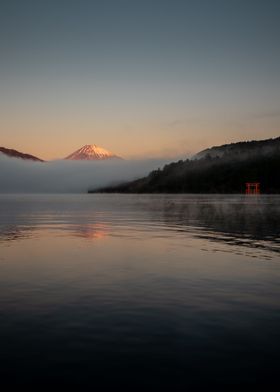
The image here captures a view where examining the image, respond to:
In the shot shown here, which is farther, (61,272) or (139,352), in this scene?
(61,272)

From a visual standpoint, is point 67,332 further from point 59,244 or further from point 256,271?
point 59,244

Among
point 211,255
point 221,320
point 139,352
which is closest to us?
point 139,352

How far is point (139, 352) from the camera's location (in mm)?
13812

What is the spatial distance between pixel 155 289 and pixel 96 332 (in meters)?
7.81

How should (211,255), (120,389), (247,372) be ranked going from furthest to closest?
(211,255)
(247,372)
(120,389)

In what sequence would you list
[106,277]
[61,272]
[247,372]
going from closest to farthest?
[247,372] → [106,277] → [61,272]

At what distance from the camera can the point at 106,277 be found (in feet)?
86.8

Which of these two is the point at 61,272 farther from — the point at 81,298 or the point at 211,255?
the point at 211,255

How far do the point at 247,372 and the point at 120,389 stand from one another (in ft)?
12.6

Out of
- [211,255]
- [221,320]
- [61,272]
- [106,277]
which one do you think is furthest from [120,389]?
[211,255]

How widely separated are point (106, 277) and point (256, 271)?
1025cm

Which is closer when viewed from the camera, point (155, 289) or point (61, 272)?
point (155, 289)

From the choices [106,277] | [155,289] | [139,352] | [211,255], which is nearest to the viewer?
[139,352]

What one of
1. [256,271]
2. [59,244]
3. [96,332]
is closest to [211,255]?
[256,271]
